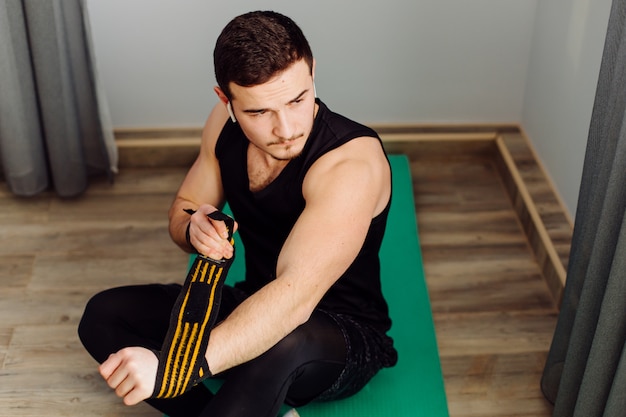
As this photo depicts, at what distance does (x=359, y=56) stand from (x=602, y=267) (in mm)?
1410

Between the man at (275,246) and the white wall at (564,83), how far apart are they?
86 centimetres

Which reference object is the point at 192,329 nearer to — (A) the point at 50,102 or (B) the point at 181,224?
(B) the point at 181,224

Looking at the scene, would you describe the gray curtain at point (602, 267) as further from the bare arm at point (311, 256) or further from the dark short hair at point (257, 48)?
the dark short hair at point (257, 48)

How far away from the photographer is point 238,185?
1.88 metres

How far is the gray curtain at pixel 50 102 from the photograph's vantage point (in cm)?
252

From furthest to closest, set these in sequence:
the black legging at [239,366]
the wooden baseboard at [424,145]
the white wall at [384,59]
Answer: the wooden baseboard at [424,145], the white wall at [384,59], the black legging at [239,366]

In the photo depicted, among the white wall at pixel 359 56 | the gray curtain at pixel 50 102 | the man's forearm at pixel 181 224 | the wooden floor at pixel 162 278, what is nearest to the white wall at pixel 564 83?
the white wall at pixel 359 56

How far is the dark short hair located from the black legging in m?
0.51

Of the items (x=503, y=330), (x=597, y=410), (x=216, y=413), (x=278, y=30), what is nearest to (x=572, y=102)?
(x=503, y=330)

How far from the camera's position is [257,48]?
61.9 inches

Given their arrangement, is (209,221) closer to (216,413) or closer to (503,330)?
(216,413)

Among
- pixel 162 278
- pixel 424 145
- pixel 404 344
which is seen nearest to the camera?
pixel 404 344

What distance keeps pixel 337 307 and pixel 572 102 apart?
3.47 feet

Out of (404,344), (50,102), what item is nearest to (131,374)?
(404,344)
